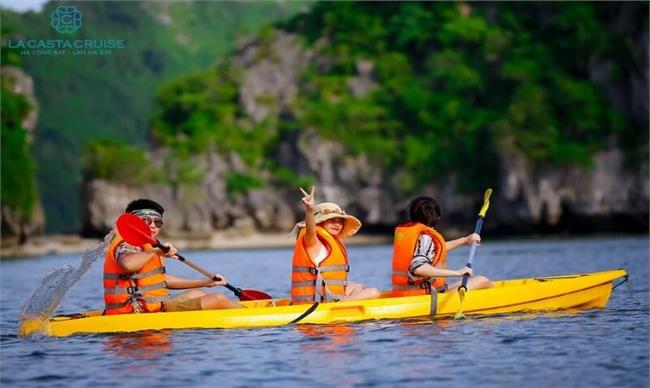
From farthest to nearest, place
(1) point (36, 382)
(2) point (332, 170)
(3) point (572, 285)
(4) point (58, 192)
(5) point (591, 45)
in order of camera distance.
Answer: (4) point (58, 192)
(2) point (332, 170)
(5) point (591, 45)
(3) point (572, 285)
(1) point (36, 382)

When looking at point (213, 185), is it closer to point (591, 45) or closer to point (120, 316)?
point (591, 45)

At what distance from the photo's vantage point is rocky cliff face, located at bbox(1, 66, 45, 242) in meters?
52.5

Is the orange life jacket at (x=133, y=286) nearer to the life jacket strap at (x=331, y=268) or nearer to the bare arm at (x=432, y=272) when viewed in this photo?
the life jacket strap at (x=331, y=268)

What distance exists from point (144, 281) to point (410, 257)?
109 inches

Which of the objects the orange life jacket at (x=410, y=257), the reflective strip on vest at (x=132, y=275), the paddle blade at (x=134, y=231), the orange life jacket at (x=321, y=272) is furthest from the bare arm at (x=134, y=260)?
the orange life jacket at (x=410, y=257)

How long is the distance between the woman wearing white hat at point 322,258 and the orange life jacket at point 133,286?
141 cm

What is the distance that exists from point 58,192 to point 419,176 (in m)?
50.4

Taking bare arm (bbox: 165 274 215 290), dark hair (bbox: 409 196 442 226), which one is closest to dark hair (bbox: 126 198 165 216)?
bare arm (bbox: 165 274 215 290)

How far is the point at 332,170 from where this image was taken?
6038 cm

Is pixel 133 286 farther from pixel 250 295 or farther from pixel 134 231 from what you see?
pixel 250 295

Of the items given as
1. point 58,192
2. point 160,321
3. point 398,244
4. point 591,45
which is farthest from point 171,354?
point 58,192

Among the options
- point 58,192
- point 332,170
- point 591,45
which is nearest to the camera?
point 591,45

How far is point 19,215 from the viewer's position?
53.2 metres

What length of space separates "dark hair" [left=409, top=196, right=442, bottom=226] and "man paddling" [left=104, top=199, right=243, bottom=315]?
85.4 inches
